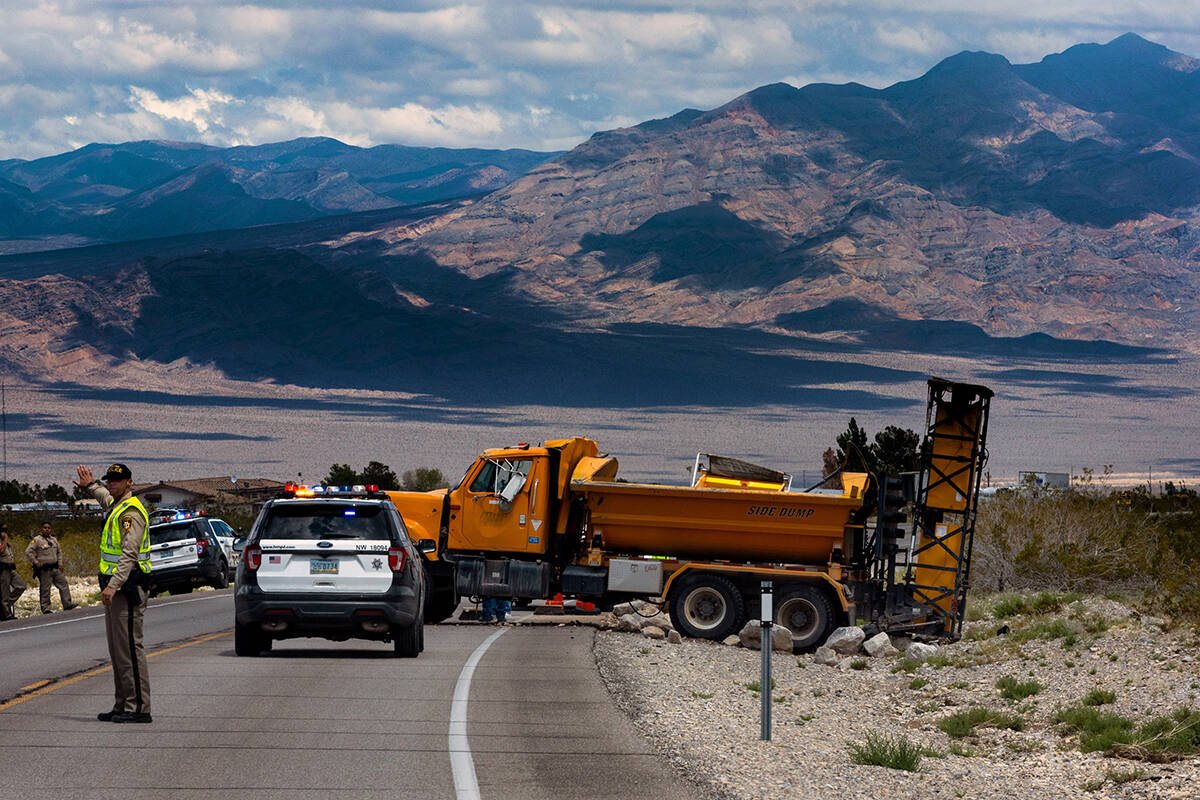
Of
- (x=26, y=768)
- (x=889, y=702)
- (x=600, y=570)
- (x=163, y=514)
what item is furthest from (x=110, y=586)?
(x=163, y=514)

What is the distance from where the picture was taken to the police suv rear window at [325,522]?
1722 cm

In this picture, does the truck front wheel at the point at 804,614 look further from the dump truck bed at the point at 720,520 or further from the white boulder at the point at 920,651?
the white boulder at the point at 920,651

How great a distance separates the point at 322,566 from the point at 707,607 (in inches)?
405

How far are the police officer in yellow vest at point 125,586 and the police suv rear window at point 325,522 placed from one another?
14.5 feet

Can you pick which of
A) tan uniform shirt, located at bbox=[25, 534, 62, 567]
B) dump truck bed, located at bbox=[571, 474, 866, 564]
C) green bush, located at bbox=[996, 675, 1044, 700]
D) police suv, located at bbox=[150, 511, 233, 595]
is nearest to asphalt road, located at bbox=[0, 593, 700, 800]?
green bush, located at bbox=[996, 675, 1044, 700]

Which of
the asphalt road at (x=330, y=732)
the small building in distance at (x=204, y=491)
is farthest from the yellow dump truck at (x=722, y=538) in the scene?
the small building in distance at (x=204, y=491)

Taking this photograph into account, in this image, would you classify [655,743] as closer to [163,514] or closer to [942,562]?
[942,562]

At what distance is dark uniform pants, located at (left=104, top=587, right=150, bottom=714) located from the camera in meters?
12.5

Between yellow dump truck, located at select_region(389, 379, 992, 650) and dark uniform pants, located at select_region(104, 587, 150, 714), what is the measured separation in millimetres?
13419

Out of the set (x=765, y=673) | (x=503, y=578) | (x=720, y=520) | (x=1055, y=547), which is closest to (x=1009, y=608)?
(x=720, y=520)

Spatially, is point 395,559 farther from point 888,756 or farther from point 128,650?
point 888,756

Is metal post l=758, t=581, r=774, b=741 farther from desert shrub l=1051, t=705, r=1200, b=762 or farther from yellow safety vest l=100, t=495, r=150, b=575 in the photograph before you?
yellow safety vest l=100, t=495, r=150, b=575

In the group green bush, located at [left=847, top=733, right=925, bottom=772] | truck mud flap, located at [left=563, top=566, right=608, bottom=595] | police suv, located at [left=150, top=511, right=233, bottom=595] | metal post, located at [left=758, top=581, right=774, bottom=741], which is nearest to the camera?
green bush, located at [left=847, top=733, right=925, bottom=772]

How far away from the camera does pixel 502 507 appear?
26766 millimetres
